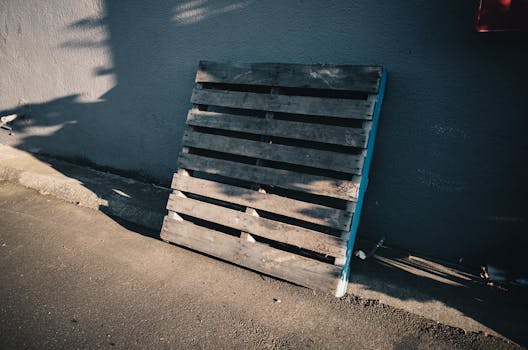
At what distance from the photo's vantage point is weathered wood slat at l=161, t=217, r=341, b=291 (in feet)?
7.75

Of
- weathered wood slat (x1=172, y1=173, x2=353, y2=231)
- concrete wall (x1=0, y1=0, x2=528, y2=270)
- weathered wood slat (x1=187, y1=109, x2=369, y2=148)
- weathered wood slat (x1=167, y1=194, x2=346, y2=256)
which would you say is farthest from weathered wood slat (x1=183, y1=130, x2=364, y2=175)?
concrete wall (x1=0, y1=0, x2=528, y2=270)

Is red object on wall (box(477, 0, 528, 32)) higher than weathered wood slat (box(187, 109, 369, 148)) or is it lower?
higher

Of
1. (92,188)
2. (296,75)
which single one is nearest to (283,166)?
(296,75)

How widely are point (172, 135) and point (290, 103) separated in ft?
6.26

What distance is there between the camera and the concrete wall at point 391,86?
8.40 feet

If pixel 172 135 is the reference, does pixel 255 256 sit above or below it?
below

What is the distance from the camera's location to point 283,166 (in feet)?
10.5

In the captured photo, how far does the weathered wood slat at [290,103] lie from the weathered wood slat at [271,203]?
2.81ft

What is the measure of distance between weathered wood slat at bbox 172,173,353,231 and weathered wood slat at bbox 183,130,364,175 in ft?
1.18

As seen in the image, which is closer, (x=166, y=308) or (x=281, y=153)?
(x=166, y=308)

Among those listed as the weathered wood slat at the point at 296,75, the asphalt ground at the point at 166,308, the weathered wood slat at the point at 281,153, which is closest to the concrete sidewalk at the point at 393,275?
the asphalt ground at the point at 166,308

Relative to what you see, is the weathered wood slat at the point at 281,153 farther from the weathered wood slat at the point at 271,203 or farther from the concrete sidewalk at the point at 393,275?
the concrete sidewalk at the point at 393,275

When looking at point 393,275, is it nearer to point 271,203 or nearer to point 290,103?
point 271,203

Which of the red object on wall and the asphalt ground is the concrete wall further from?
the asphalt ground
